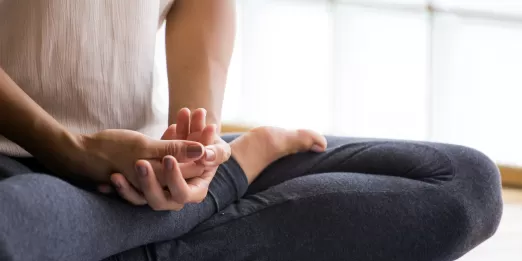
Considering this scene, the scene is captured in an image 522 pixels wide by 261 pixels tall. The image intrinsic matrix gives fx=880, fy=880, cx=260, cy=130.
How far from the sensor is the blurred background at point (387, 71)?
2.95 metres

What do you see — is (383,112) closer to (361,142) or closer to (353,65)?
(353,65)

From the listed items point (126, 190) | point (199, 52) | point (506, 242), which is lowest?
point (506, 242)

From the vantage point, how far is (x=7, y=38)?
4.34 feet

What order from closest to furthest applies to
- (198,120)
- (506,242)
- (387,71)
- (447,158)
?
(198,120) < (447,158) < (506,242) < (387,71)

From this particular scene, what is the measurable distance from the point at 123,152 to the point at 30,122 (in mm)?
150

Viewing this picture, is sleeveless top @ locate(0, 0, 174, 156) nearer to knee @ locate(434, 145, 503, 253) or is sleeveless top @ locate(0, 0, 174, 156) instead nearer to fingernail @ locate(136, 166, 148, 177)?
fingernail @ locate(136, 166, 148, 177)

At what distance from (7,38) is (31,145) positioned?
20cm

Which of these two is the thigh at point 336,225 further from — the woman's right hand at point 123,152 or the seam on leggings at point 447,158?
the woman's right hand at point 123,152

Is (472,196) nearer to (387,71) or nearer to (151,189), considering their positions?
(151,189)

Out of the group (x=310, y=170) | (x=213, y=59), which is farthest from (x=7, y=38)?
(x=310, y=170)

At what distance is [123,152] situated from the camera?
1153mm

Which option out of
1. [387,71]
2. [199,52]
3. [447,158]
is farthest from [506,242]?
[387,71]

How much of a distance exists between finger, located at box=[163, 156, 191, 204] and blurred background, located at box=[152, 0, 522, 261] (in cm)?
159

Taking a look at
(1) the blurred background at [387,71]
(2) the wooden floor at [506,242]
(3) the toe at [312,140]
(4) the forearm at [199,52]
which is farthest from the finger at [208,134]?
(1) the blurred background at [387,71]
